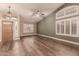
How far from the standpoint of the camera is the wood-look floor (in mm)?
2420

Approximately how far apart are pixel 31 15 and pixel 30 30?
415 mm

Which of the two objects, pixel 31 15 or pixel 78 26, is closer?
pixel 78 26

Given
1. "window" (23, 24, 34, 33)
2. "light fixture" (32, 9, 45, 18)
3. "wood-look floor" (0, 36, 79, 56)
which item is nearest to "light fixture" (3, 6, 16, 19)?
"window" (23, 24, 34, 33)

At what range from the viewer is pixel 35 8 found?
8.22 feet

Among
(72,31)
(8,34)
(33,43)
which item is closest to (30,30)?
(33,43)

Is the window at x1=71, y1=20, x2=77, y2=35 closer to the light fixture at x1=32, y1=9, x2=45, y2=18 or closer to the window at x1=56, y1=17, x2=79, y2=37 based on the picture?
the window at x1=56, y1=17, x2=79, y2=37

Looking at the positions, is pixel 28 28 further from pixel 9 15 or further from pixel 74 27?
pixel 74 27

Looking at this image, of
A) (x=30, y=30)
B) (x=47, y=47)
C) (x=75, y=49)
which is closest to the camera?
(x=75, y=49)

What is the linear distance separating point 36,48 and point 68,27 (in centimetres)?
96

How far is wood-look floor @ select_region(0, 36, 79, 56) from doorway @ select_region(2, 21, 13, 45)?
129 millimetres

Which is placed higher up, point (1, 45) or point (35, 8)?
point (35, 8)

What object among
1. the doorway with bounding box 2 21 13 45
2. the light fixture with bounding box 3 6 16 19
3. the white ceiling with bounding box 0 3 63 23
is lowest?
the doorway with bounding box 2 21 13 45

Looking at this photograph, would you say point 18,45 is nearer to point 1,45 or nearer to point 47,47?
point 1,45

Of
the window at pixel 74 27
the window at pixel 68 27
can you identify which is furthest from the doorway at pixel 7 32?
the window at pixel 74 27
